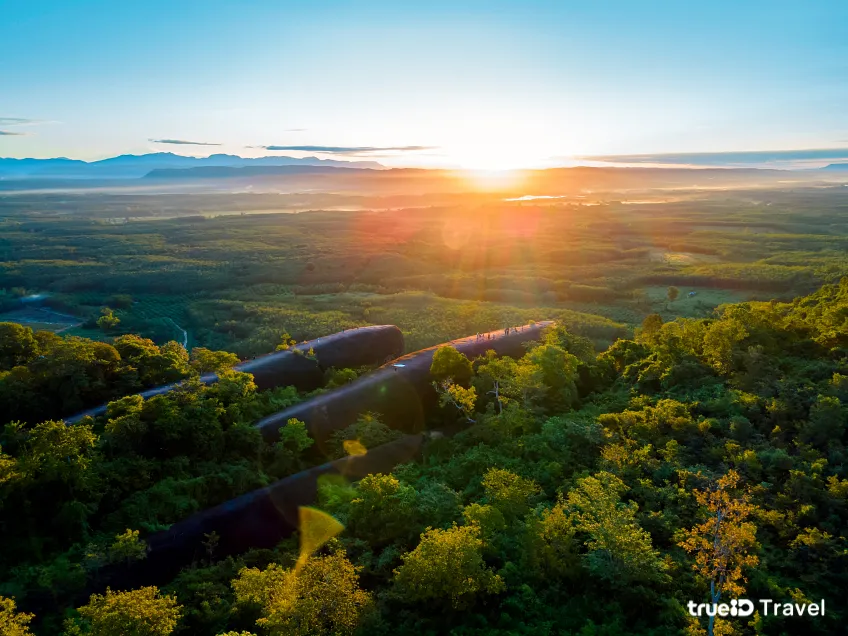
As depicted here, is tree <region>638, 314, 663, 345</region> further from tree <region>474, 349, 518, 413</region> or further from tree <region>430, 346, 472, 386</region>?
tree <region>430, 346, 472, 386</region>

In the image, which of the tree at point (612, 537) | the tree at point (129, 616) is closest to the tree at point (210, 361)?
the tree at point (129, 616)

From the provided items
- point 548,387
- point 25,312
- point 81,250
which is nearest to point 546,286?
point 548,387

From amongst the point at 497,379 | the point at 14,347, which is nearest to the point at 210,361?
the point at 14,347

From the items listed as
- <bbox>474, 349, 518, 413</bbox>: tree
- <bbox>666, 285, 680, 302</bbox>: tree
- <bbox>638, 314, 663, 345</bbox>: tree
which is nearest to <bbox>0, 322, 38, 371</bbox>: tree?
<bbox>474, 349, 518, 413</bbox>: tree

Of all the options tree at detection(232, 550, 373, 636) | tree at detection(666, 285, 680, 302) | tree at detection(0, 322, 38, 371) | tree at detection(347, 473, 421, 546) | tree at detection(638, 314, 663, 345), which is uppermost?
tree at detection(0, 322, 38, 371)

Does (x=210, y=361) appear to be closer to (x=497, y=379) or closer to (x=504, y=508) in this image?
(x=497, y=379)

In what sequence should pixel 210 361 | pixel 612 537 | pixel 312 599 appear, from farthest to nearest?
pixel 210 361 < pixel 612 537 < pixel 312 599
